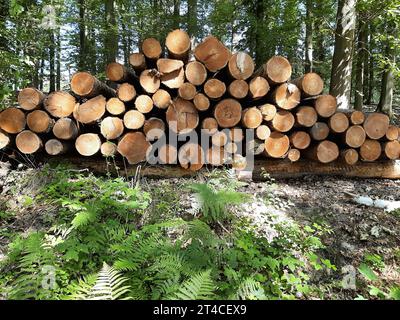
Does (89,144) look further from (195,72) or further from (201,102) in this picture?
(195,72)

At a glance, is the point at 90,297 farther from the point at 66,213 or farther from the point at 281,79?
the point at 281,79

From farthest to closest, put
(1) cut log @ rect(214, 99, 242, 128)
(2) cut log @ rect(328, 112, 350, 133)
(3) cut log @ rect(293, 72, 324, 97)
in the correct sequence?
(2) cut log @ rect(328, 112, 350, 133), (3) cut log @ rect(293, 72, 324, 97), (1) cut log @ rect(214, 99, 242, 128)

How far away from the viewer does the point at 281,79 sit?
412 cm

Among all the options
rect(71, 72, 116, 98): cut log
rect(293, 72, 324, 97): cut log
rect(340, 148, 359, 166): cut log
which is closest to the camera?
rect(71, 72, 116, 98): cut log

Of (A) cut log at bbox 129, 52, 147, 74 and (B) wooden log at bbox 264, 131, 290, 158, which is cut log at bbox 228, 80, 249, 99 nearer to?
(B) wooden log at bbox 264, 131, 290, 158

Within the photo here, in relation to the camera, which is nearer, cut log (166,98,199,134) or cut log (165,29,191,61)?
cut log (165,29,191,61)

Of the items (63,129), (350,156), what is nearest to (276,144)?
(350,156)

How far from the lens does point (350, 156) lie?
4.52 m

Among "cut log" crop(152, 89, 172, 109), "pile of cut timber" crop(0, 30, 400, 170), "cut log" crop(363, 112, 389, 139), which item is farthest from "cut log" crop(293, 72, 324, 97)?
"cut log" crop(152, 89, 172, 109)

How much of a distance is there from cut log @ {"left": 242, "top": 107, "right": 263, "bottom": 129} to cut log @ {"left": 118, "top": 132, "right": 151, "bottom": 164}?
139 centimetres

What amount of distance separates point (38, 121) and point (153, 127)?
153 centimetres

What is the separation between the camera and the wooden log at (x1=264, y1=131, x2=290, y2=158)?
435 centimetres
